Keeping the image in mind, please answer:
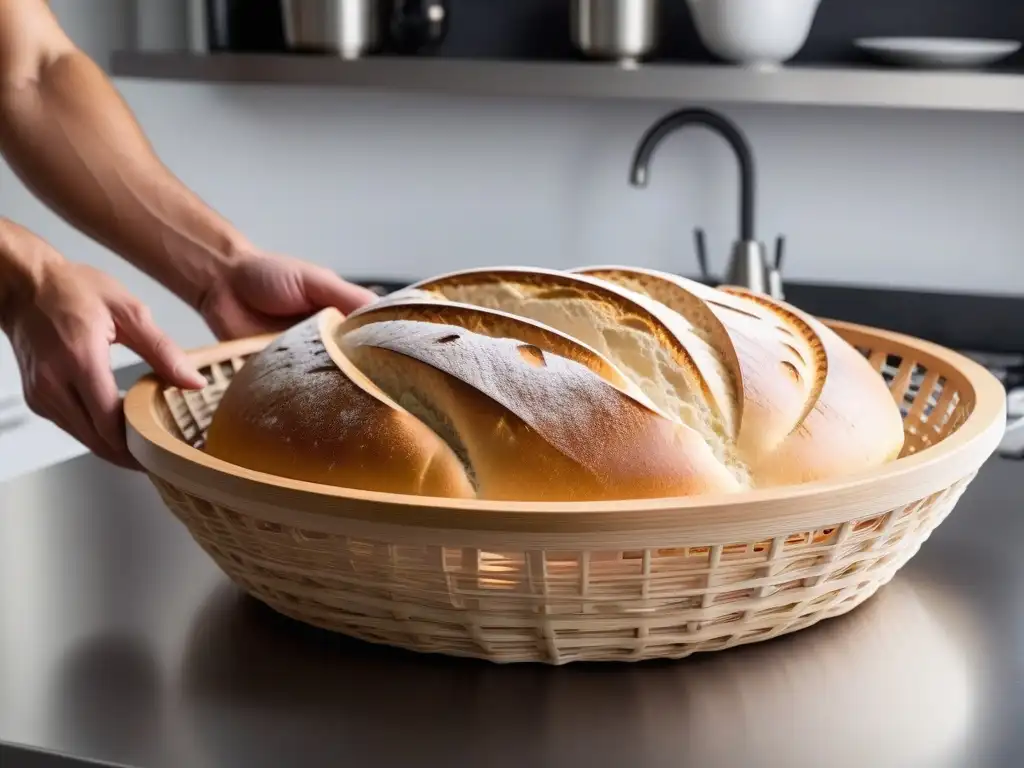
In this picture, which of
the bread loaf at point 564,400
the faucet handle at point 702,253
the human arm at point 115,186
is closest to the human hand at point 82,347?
the bread loaf at point 564,400

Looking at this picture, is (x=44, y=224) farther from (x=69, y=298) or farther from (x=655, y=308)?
(x=655, y=308)

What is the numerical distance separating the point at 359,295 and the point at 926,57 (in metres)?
1.15

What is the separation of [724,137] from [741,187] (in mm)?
91

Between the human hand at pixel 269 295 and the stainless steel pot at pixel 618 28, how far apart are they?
1.02 metres

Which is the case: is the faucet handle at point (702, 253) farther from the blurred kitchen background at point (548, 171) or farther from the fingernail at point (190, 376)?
the fingernail at point (190, 376)

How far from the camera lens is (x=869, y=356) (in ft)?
3.65

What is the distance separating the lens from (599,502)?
0.64m

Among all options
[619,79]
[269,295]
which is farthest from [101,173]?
[619,79]

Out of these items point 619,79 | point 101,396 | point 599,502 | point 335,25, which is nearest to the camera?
point 599,502

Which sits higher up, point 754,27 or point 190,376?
point 754,27

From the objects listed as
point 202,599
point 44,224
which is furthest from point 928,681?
point 44,224

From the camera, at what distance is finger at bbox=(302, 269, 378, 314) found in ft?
3.87

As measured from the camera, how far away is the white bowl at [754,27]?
1982 millimetres

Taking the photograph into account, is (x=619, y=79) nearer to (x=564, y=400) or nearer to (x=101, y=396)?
(x=101, y=396)
